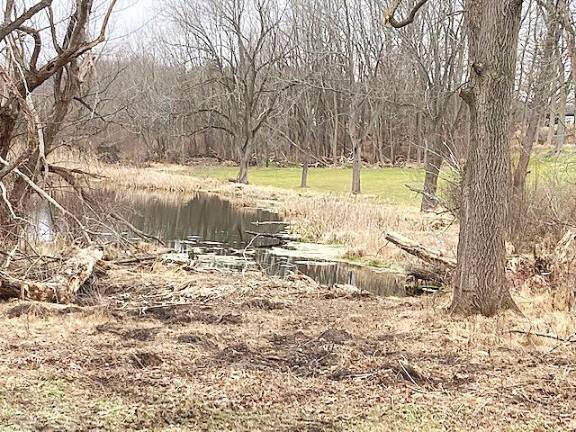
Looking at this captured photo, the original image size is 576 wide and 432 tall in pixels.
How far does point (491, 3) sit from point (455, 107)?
2711cm

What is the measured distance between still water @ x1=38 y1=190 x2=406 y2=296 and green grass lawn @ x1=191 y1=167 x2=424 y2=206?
6310 millimetres

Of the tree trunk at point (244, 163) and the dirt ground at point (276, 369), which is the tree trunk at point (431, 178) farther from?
the tree trunk at point (244, 163)

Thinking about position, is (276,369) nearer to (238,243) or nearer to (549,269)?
(549,269)

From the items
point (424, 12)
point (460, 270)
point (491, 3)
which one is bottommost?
point (460, 270)

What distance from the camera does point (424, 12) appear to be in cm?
2408

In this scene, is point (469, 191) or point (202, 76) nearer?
point (469, 191)

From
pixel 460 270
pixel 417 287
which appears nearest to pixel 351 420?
pixel 460 270

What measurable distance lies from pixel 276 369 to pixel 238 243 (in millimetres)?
12408

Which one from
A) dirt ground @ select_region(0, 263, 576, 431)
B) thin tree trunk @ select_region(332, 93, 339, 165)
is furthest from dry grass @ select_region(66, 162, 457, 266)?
→ thin tree trunk @ select_region(332, 93, 339, 165)

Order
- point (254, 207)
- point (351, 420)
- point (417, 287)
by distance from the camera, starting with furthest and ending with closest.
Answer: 1. point (254, 207)
2. point (417, 287)
3. point (351, 420)

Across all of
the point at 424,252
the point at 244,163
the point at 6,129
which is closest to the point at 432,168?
the point at 424,252

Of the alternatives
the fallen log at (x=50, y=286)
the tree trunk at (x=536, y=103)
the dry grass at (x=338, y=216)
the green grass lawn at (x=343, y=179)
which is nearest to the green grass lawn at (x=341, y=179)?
the green grass lawn at (x=343, y=179)

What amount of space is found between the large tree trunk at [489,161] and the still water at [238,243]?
459 centimetres

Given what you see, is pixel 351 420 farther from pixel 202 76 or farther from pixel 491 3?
pixel 202 76
